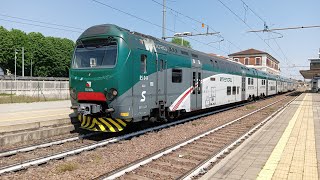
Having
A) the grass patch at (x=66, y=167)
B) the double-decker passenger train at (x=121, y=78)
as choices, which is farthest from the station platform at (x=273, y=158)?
the double-decker passenger train at (x=121, y=78)

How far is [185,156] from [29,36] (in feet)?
256

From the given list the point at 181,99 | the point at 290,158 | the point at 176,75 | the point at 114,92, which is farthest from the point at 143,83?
the point at 290,158

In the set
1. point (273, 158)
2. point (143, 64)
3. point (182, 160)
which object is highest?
point (143, 64)

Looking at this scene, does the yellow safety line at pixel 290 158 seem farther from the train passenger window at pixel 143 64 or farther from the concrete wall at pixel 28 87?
the concrete wall at pixel 28 87

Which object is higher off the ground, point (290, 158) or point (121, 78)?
point (121, 78)

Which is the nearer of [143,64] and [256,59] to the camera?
[143,64]

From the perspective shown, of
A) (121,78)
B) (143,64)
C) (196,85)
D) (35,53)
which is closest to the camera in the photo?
(121,78)

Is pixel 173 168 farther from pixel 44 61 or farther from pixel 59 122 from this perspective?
pixel 44 61

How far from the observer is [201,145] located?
10172 millimetres

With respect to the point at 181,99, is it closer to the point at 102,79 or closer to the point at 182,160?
the point at 102,79

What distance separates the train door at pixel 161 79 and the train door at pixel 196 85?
3.16m

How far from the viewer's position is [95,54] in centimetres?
1086

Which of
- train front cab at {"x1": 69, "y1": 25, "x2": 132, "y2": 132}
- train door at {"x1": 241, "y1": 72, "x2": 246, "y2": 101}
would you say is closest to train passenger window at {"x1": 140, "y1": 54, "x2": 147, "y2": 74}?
train front cab at {"x1": 69, "y1": 25, "x2": 132, "y2": 132}

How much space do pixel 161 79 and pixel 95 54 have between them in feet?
9.46
